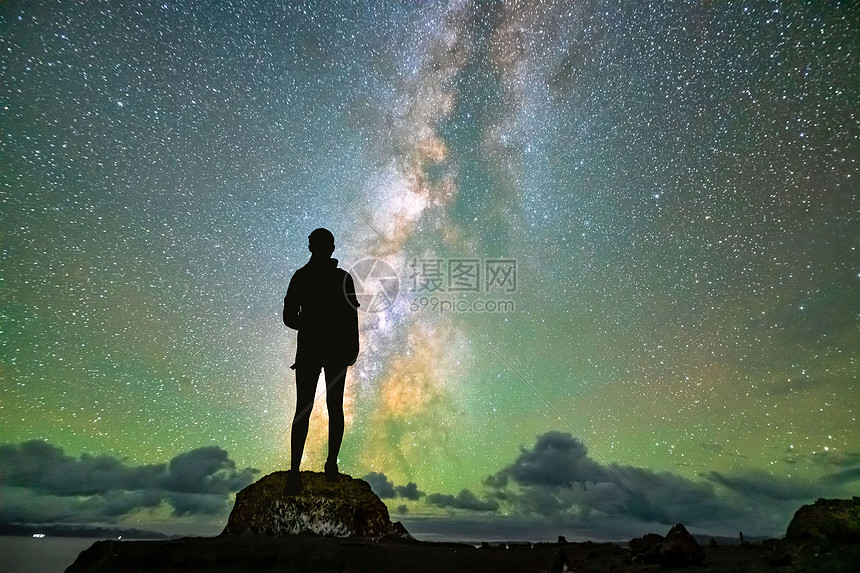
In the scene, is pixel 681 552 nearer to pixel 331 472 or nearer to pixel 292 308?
pixel 331 472

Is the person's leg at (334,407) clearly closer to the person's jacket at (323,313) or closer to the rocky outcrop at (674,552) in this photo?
the person's jacket at (323,313)

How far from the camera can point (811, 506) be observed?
18.7 ft

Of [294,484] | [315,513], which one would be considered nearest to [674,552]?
[315,513]

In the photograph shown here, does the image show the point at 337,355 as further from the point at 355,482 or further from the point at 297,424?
the point at 355,482

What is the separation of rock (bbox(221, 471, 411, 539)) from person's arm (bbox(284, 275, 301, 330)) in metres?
3.18

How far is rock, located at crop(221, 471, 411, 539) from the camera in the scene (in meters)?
8.74

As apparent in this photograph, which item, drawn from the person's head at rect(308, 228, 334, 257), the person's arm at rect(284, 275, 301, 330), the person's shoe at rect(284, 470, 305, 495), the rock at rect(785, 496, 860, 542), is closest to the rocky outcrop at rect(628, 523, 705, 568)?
the rock at rect(785, 496, 860, 542)

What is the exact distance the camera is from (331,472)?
9953 millimetres

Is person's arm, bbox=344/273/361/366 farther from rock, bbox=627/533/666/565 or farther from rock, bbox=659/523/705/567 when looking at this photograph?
rock, bbox=659/523/705/567

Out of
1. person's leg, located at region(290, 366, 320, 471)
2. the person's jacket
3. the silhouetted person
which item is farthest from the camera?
the person's jacket

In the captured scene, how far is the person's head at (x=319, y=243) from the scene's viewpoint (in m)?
10.3

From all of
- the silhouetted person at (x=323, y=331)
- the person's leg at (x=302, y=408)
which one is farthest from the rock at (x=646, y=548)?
the person's leg at (x=302, y=408)

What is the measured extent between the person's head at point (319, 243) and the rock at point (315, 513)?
182 inches

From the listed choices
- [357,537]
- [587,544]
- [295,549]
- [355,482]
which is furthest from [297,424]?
[587,544]
